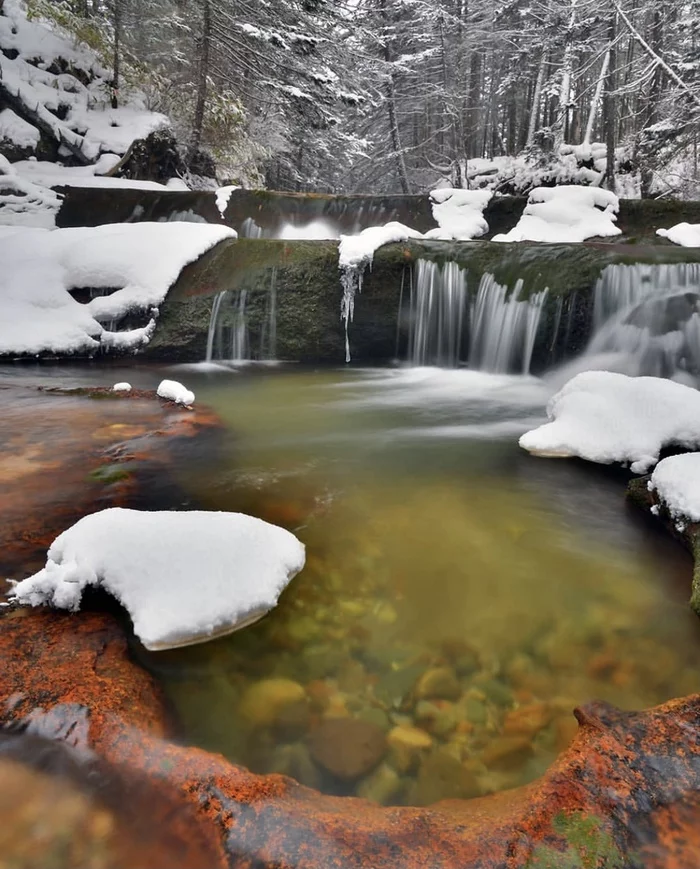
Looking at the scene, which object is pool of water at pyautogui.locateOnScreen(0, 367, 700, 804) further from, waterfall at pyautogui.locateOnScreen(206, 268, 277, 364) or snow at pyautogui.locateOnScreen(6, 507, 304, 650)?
waterfall at pyautogui.locateOnScreen(206, 268, 277, 364)

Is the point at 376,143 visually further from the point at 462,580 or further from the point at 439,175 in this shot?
the point at 462,580

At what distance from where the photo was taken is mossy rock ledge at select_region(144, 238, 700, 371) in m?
7.92

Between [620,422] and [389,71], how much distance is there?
18366 millimetres

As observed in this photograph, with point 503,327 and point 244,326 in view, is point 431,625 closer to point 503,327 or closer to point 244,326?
point 503,327

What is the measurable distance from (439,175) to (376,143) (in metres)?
3.11

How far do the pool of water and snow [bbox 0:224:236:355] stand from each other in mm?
4750

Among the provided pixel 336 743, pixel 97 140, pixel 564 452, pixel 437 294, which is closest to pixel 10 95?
pixel 97 140

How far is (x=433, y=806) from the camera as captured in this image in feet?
5.05

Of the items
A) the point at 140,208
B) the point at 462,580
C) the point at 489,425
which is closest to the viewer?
the point at 462,580

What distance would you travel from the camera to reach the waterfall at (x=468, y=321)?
7.41m

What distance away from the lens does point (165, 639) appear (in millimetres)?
2062

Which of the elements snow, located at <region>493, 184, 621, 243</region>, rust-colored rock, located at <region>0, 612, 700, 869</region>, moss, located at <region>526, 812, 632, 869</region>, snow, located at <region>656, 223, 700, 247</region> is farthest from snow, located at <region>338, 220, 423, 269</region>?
moss, located at <region>526, 812, 632, 869</region>

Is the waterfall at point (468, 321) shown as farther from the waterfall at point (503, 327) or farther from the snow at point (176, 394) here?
the snow at point (176, 394)

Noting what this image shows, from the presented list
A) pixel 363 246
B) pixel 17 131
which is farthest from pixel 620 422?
pixel 17 131
